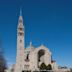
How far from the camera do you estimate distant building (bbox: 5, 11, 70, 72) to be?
78562mm

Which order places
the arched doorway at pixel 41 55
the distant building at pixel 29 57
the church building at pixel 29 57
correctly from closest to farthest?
1. the distant building at pixel 29 57
2. the church building at pixel 29 57
3. the arched doorway at pixel 41 55

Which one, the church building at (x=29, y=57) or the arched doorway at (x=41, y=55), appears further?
the arched doorway at (x=41, y=55)

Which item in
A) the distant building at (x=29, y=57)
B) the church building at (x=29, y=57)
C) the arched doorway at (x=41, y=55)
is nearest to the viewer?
the distant building at (x=29, y=57)

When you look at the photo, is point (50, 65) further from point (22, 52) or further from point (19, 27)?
point (19, 27)

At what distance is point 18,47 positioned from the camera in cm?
8031

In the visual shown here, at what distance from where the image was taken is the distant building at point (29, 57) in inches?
3093

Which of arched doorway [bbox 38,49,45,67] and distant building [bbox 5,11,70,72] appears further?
arched doorway [bbox 38,49,45,67]

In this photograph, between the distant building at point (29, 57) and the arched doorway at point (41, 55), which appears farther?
the arched doorway at point (41, 55)

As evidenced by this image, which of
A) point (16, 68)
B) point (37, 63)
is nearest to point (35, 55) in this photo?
point (37, 63)

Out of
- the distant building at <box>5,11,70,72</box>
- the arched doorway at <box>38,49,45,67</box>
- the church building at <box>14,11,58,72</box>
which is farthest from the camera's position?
the arched doorway at <box>38,49,45,67</box>

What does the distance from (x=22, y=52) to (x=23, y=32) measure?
20.2 ft

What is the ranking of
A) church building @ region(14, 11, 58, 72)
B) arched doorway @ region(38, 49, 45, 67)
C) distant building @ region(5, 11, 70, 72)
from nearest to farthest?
1. distant building @ region(5, 11, 70, 72)
2. church building @ region(14, 11, 58, 72)
3. arched doorway @ region(38, 49, 45, 67)

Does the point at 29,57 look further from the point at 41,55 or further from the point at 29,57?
the point at 41,55

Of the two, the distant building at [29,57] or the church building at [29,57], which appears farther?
the church building at [29,57]
